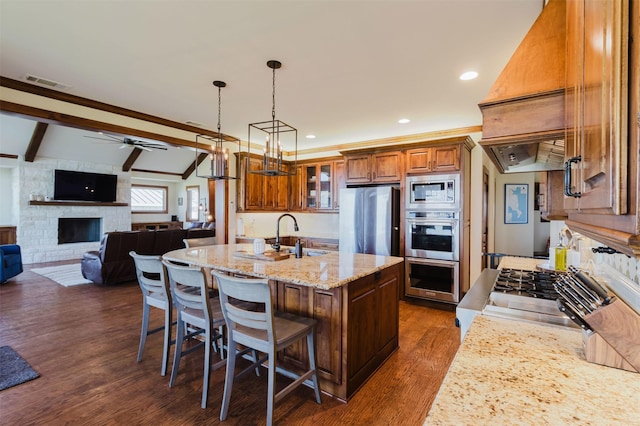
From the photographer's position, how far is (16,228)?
23.9 ft

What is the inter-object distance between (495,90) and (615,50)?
82 cm

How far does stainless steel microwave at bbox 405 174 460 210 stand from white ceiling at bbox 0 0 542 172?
89 cm

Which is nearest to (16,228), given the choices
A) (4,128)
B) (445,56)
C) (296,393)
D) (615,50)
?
(4,128)

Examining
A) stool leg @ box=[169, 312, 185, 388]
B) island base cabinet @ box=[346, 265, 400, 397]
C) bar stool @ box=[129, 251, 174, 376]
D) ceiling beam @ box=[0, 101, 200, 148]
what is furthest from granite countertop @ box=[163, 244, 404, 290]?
ceiling beam @ box=[0, 101, 200, 148]

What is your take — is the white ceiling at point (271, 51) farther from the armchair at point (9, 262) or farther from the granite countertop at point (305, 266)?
the armchair at point (9, 262)

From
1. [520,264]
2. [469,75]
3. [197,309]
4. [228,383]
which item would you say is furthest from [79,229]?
[520,264]

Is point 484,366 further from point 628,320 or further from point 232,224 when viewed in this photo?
point 232,224

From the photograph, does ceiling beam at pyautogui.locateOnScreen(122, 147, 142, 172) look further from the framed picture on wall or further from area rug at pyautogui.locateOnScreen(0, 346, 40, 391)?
the framed picture on wall

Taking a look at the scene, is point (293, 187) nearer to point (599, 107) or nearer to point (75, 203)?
point (599, 107)

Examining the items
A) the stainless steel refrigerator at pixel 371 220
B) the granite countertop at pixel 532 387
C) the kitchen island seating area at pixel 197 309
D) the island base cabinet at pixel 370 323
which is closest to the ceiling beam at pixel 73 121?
the kitchen island seating area at pixel 197 309

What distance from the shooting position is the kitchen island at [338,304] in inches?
83.4

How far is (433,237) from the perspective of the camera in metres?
4.24

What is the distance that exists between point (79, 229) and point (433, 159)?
9.23 metres

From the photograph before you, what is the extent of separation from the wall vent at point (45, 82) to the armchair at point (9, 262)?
140 inches
